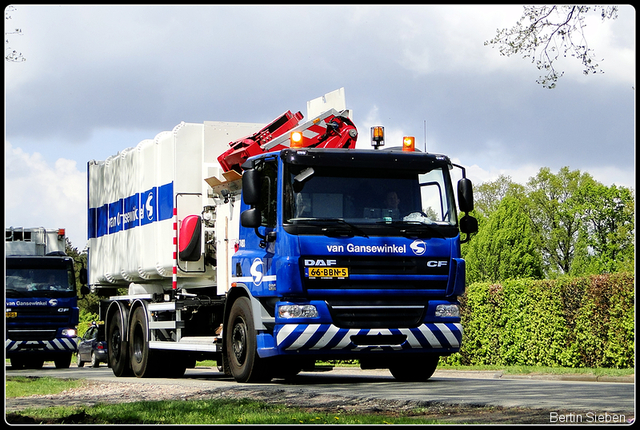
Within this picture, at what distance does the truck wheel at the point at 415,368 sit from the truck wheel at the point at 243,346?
213 centimetres

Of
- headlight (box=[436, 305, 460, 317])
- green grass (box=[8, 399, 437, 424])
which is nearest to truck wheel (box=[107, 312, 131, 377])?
headlight (box=[436, 305, 460, 317])

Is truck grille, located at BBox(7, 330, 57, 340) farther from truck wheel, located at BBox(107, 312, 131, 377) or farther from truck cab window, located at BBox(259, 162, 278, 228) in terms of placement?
truck cab window, located at BBox(259, 162, 278, 228)

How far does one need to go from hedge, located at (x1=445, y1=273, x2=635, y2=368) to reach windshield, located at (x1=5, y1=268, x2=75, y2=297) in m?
10.3

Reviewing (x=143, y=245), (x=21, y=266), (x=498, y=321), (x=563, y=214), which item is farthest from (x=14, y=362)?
(x=563, y=214)

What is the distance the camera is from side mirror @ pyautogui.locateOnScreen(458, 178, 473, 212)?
12.5m

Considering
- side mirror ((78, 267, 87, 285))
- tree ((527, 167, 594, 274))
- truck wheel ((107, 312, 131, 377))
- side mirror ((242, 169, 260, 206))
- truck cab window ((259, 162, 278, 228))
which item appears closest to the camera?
side mirror ((242, 169, 260, 206))

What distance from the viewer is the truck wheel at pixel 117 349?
1731cm

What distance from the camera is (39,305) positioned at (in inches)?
949

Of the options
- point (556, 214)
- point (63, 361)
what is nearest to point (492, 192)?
point (556, 214)

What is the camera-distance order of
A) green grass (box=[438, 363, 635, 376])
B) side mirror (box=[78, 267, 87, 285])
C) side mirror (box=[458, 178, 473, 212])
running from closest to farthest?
side mirror (box=[458, 178, 473, 212]), green grass (box=[438, 363, 635, 376]), side mirror (box=[78, 267, 87, 285])

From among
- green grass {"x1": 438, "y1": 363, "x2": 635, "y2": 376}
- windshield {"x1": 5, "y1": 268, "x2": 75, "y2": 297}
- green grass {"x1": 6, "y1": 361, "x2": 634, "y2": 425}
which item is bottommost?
green grass {"x1": 438, "y1": 363, "x2": 635, "y2": 376}

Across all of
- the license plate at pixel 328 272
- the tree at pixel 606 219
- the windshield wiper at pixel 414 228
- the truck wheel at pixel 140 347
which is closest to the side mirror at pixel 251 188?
the license plate at pixel 328 272

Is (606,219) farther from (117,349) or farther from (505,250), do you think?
(117,349)

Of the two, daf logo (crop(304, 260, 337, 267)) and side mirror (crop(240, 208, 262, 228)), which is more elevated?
side mirror (crop(240, 208, 262, 228))
